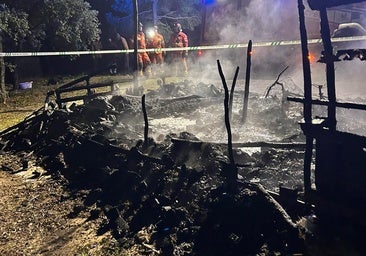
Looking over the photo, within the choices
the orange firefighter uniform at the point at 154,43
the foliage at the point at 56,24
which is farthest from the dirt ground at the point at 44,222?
the orange firefighter uniform at the point at 154,43

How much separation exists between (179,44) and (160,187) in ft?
51.0

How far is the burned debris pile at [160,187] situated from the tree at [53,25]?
889 centimetres

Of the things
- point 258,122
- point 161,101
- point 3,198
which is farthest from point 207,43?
point 3,198

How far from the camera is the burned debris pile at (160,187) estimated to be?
463cm

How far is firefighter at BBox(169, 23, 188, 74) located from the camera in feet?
67.0

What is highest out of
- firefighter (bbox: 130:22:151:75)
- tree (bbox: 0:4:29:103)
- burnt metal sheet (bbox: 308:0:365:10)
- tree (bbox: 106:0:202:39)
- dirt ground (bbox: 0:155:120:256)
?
tree (bbox: 106:0:202:39)

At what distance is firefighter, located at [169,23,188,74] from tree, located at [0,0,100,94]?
16.2 feet

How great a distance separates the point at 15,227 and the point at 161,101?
816 cm

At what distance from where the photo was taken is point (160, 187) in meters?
6.07

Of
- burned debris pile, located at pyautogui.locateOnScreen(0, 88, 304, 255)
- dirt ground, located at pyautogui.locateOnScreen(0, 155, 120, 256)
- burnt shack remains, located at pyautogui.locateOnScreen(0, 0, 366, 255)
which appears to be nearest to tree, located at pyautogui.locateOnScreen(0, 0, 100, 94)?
burned debris pile, located at pyautogui.locateOnScreen(0, 88, 304, 255)

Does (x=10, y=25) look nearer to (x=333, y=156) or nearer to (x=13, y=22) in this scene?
(x=13, y=22)

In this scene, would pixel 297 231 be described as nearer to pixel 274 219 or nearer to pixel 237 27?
pixel 274 219

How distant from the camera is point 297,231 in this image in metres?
4.33

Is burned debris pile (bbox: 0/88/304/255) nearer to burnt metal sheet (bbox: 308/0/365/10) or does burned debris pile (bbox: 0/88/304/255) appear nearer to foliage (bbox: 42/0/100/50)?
burnt metal sheet (bbox: 308/0/365/10)
